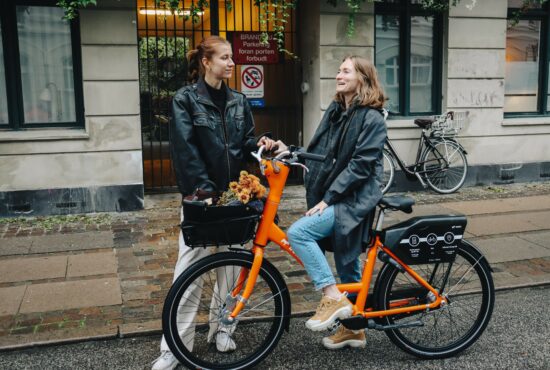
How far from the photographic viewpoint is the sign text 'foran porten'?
9.92m

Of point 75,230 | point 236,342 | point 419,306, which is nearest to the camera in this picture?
point 419,306

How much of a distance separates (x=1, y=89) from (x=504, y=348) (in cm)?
734

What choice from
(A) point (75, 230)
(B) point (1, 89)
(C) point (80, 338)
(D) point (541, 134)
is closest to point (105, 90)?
(B) point (1, 89)

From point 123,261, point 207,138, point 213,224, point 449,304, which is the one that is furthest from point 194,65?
point 123,261

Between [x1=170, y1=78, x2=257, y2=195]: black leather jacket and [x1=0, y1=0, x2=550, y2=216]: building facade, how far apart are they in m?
4.90

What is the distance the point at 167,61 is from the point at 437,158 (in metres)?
4.54

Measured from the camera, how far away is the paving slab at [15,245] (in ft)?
22.2

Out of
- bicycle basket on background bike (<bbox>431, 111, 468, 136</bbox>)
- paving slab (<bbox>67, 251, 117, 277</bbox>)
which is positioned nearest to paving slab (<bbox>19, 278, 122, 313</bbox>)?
paving slab (<bbox>67, 251, 117, 277</bbox>)

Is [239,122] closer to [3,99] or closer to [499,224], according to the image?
[499,224]

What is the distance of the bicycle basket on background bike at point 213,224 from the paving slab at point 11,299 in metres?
2.24

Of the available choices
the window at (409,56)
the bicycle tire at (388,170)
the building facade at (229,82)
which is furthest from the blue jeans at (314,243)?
the window at (409,56)

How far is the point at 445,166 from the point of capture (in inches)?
392

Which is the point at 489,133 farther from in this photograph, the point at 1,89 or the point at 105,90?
the point at 1,89

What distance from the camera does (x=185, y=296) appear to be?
3791 mm
